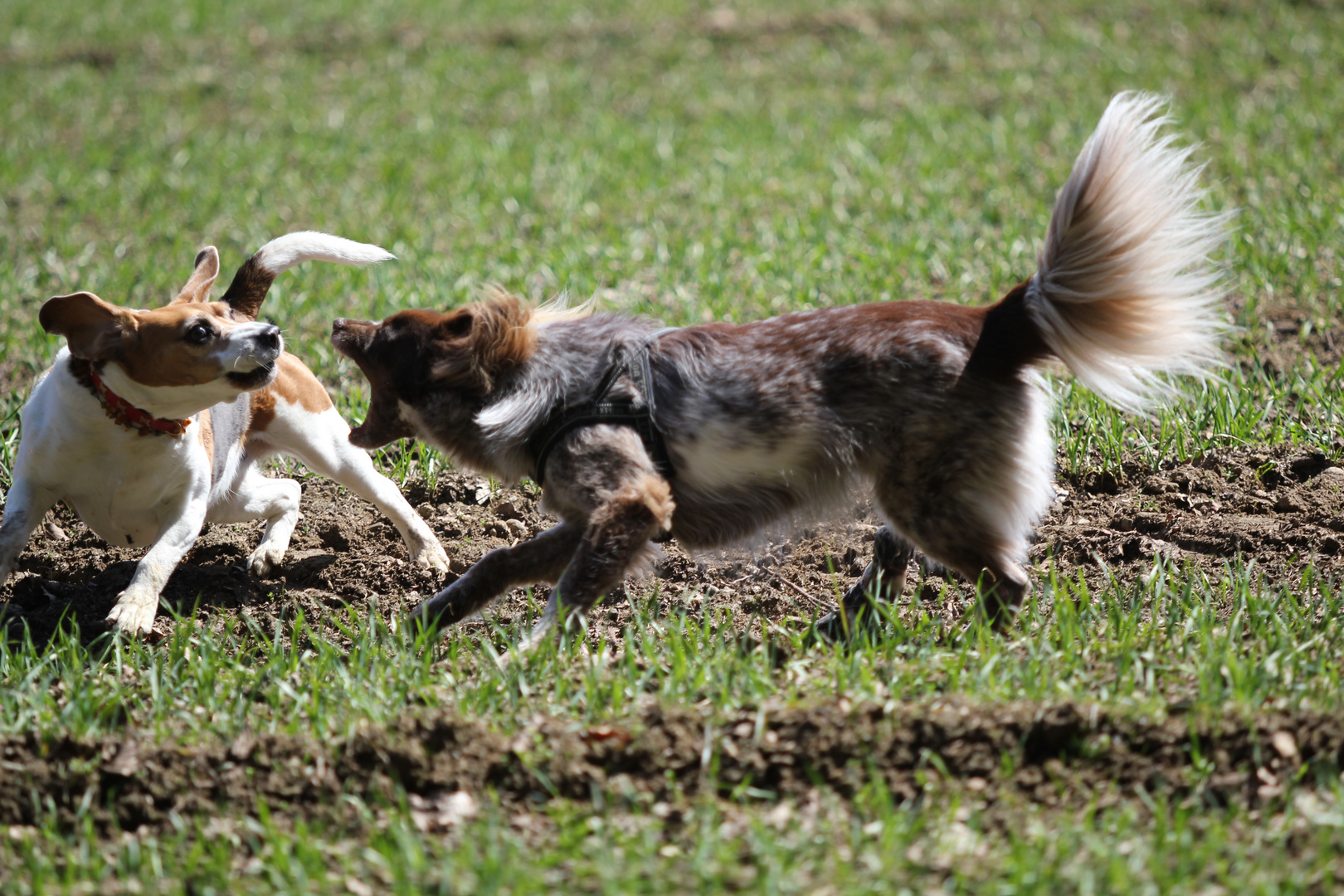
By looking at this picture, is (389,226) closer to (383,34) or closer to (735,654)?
(735,654)

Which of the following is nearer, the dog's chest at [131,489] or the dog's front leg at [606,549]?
the dog's front leg at [606,549]

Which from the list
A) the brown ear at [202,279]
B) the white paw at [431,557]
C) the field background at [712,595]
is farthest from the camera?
the white paw at [431,557]

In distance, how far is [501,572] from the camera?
374 cm

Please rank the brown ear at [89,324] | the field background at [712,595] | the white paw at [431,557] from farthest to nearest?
the white paw at [431,557]
the brown ear at [89,324]
the field background at [712,595]

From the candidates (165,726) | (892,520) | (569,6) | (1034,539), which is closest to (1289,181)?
(1034,539)

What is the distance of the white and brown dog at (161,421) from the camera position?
386cm

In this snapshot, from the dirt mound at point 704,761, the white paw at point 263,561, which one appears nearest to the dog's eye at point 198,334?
the white paw at point 263,561

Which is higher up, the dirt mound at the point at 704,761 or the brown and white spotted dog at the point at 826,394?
the brown and white spotted dog at the point at 826,394

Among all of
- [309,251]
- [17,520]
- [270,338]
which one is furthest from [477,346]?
[17,520]

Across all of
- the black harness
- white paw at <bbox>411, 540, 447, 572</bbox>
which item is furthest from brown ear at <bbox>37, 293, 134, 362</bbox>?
the black harness

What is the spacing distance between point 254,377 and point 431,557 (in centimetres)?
102

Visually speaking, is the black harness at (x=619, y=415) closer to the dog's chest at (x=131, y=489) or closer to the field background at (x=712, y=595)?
the field background at (x=712, y=595)

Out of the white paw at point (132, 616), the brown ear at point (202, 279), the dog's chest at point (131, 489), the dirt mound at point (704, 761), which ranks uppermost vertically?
the brown ear at point (202, 279)

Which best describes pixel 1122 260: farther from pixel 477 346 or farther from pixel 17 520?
pixel 17 520
